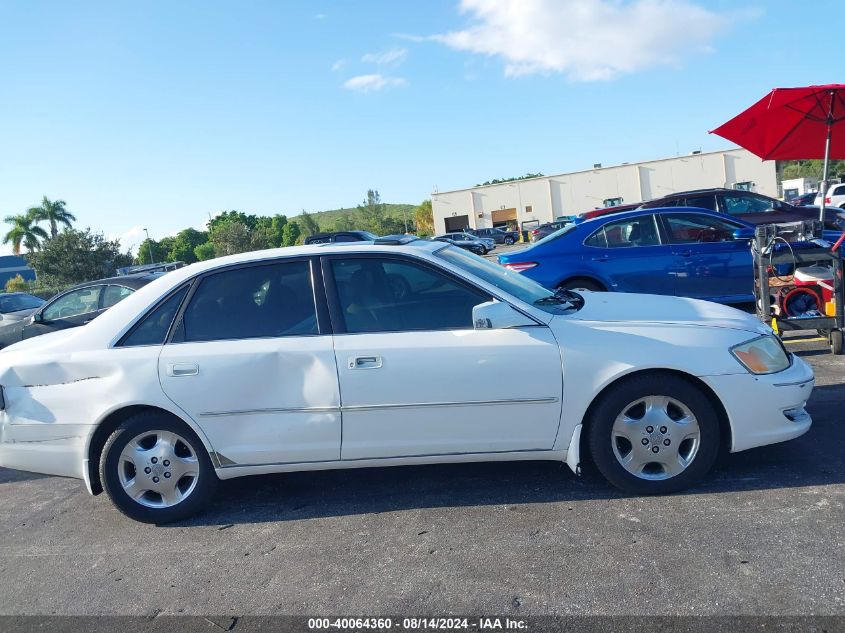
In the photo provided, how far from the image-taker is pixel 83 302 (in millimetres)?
10500

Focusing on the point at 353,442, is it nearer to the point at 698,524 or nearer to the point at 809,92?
the point at 698,524

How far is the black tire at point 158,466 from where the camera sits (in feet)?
13.0

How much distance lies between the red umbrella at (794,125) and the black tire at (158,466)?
23.8 feet

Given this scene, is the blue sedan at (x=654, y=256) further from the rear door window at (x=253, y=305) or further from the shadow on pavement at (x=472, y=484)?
the rear door window at (x=253, y=305)

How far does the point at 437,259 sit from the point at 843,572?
2469mm

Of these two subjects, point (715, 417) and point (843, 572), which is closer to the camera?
point (843, 572)

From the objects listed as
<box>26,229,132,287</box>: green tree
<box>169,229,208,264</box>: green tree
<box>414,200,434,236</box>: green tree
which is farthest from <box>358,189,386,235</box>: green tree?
<box>26,229,132,287</box>: green tree

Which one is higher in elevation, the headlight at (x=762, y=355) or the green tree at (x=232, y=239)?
the green tree at (x=232, y=239)

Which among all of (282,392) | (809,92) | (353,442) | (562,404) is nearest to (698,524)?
(562,404)

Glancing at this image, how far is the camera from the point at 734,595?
281 centimetres

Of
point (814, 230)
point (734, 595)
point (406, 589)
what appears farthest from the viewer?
point (814, 230)

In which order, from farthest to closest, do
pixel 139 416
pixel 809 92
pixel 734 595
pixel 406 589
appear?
pixel 809 92 → pixel 139 416 → pixel 406 589 → pixel 734 595

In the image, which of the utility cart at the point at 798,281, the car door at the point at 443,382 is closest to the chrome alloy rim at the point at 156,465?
the car door at the point at 443,382

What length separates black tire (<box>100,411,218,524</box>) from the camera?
156 inches
